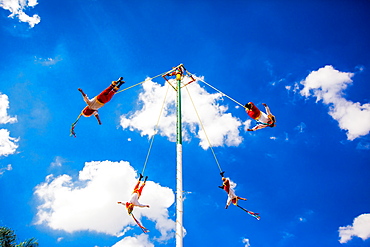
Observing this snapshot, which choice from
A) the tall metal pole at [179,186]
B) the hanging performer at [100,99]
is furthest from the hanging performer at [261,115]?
the hanging performer at [100,99]

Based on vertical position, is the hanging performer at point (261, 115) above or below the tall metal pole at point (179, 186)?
above

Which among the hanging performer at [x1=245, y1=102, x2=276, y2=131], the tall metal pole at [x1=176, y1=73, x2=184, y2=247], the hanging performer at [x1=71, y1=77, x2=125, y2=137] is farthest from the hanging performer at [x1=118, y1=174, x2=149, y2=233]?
the hanging performer at [x1=245, y1=102, x2=276, y2=131]

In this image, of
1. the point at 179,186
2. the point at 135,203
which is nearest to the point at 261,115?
the point at 179,186

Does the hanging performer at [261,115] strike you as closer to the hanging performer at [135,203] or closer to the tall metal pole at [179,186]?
the tall metal pole at [179,186]

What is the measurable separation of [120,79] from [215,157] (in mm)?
5817

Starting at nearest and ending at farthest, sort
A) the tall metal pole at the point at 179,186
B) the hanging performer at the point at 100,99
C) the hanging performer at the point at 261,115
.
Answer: the tall metal pole at the point at 179,186 < the hanging performer at the point at 100,99 < the hanging performer at the point at 261,115

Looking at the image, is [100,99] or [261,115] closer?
[100,99]

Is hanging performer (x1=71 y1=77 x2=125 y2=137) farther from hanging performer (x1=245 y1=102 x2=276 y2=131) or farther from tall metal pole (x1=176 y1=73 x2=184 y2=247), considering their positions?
hanging performer (x1=245 y1=102 x2=276 y2=131)

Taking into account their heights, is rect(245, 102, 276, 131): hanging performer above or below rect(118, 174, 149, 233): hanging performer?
above

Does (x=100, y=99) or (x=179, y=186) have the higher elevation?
(x=100, y=99)

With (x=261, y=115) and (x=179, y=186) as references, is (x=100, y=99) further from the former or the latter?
(x=261, y=115)

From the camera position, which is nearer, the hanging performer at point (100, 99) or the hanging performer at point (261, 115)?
the hanging performer at point (100, 99)

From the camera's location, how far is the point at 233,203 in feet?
34.7

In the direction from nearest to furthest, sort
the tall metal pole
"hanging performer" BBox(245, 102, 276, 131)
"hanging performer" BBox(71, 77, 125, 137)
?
the tall metal pole → "hanging performer" BBox(71, 77, 125, 137) → "hanging performer" BBox(245, 102, 276, 131)
